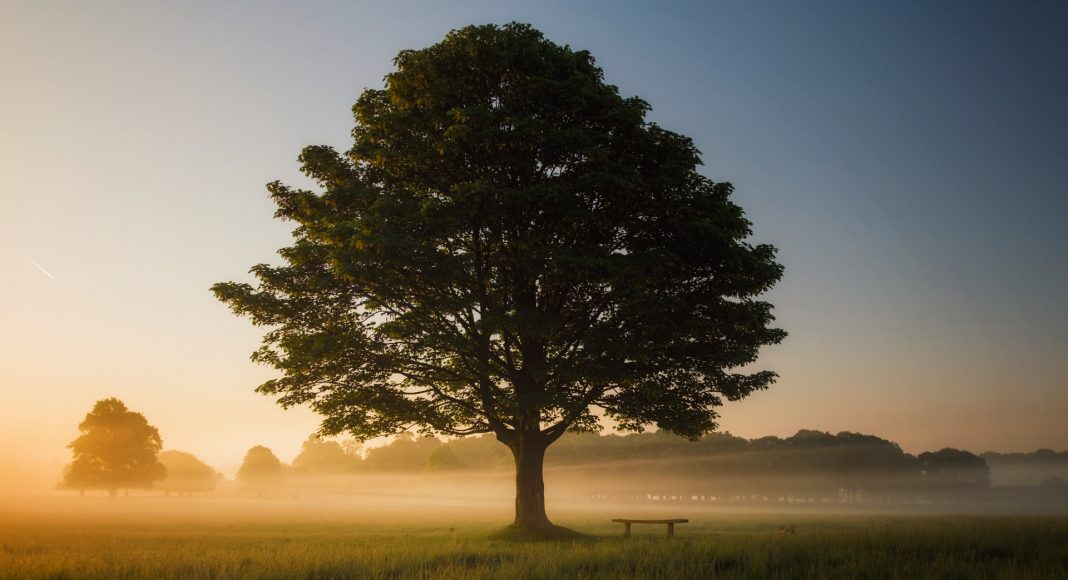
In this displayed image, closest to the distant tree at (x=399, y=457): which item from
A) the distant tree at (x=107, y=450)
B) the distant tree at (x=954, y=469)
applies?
the distant tree at (x=107, y=450)

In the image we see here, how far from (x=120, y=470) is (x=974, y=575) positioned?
103654 millimetres

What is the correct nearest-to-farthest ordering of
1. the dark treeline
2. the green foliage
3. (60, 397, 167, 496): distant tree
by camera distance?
the green foliage
(60, 397, 167, 496): distant tree
the dark treeline

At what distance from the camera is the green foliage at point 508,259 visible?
21078 millimetres

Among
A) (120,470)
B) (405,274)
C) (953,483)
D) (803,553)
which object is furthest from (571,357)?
(953,483)

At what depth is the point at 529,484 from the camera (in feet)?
80.8

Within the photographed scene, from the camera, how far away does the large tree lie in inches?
830

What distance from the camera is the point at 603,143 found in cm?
→ 2259

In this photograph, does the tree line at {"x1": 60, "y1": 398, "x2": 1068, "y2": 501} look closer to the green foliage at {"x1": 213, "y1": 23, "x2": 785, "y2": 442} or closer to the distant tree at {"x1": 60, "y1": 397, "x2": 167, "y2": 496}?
the distant tree at {"x1": 60, "y1": 397, "x2": 167, "y2": 496}

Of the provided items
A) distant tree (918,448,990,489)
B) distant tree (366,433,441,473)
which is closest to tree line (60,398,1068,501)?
distant tree (918,448,990,489)

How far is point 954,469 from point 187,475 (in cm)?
17911

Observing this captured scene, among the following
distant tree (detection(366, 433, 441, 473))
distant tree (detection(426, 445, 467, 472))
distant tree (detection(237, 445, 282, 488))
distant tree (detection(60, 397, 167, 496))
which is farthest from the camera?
distant tree (detection(366, 433, 441, 473))

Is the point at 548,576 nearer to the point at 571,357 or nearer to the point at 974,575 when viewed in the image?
the point at 974,575

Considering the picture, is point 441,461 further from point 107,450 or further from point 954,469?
point 954,469

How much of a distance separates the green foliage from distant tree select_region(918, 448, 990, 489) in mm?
145364
